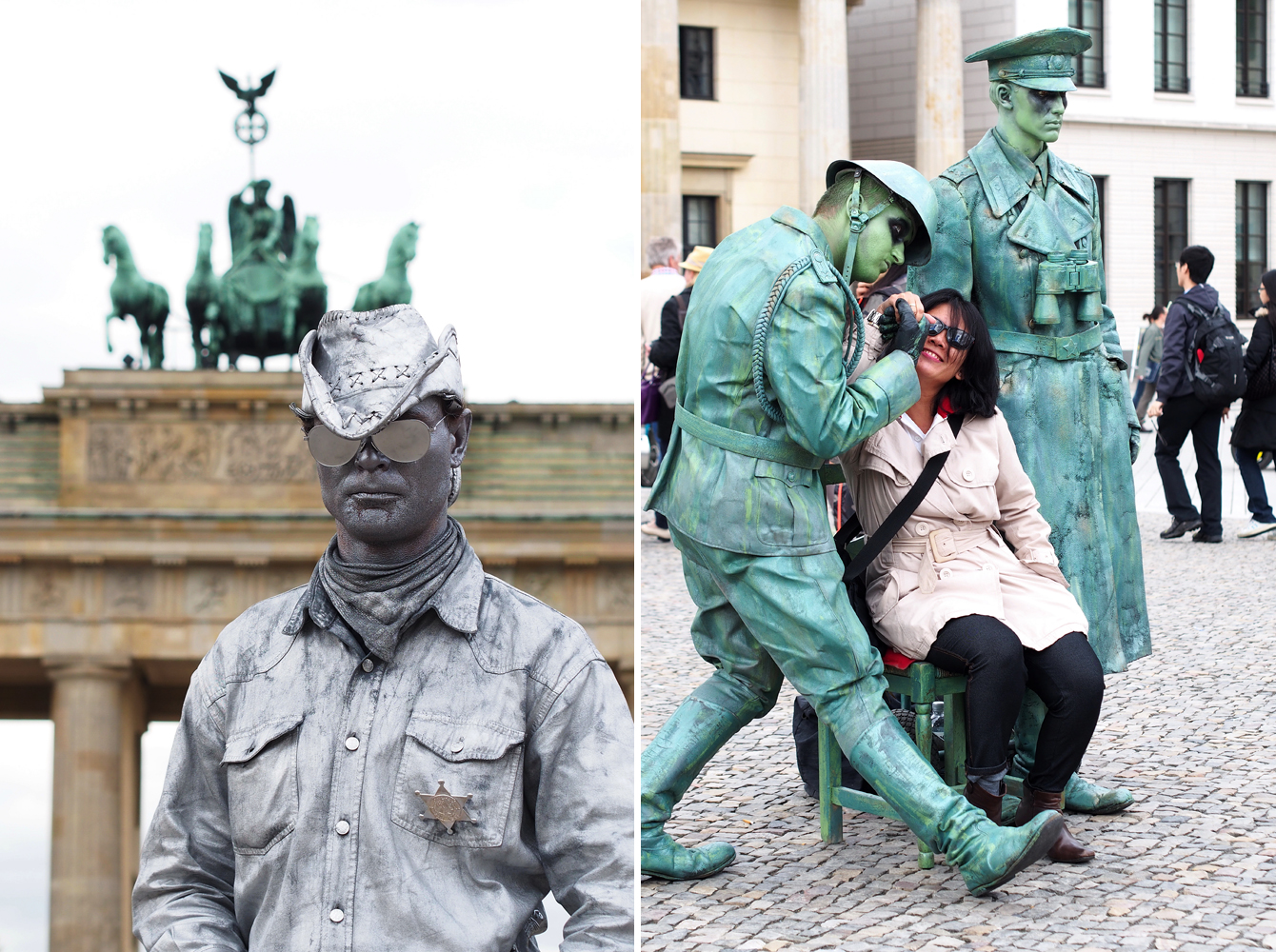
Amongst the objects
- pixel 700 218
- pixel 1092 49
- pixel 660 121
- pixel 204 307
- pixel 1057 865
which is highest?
pixel 1092 49

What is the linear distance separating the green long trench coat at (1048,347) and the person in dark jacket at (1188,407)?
6.09m

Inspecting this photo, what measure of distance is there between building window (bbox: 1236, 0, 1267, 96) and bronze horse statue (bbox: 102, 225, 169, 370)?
820 inches

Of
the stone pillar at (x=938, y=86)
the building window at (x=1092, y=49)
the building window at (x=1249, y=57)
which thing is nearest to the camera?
the stone pillar at (x=938, y=86)

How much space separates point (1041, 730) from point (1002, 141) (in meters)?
1.56

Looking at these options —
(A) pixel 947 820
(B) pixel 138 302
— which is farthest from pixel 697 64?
(A) pixel 947 820

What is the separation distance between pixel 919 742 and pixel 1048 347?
3.78 ft

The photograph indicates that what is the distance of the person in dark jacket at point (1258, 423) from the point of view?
10.3 metres

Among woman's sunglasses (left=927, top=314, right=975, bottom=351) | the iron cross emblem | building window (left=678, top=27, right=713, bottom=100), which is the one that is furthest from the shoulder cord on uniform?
building window (left=678, top=27, right=713, bottom=100)

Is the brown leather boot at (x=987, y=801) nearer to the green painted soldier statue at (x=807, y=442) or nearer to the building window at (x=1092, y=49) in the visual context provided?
the green painted soldier statue at (x=807, y=442)

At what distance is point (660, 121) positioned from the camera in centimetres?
2670

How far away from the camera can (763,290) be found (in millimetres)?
3602

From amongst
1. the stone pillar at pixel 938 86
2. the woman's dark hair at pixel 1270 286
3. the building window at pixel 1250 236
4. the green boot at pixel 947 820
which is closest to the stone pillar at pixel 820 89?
the stone pillar at pixel 938 86

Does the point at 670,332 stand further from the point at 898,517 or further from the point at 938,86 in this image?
the point at 938,86

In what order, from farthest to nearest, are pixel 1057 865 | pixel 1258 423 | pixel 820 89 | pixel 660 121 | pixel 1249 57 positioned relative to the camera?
pixel 1249 57 < pixel 820 89 < pixel 660 121 < pixel 1258 423 < pixel 1057 865
